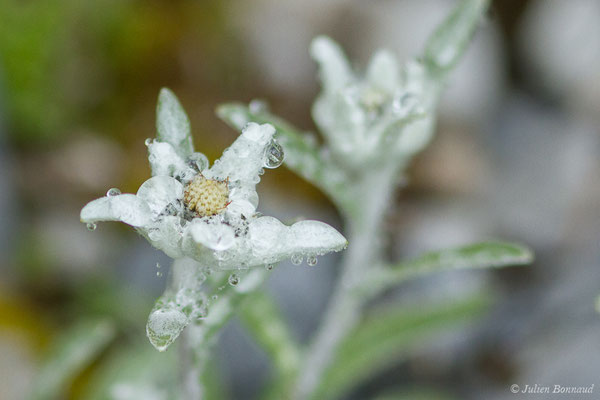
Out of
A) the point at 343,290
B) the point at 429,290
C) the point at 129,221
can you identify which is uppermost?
the point at 429,290

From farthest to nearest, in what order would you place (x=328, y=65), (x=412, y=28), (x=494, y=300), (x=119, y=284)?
(x=412, y=28)
(x=119, y=284)
(x=494, y=300)
(x=328, y=65)

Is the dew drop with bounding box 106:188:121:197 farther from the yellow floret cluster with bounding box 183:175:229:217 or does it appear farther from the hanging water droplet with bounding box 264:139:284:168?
the hanging water droplet with bounding box 264:139:284:168

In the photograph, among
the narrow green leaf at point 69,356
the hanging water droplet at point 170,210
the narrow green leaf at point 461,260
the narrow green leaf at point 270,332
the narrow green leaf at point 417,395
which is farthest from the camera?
the narrow green leaf at point 417,395

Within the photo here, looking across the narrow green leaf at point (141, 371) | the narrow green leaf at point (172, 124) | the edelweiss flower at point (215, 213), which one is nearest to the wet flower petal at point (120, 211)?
the edelweiss flower at point (215, 213)

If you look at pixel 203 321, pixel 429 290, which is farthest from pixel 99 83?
pixel 203 321

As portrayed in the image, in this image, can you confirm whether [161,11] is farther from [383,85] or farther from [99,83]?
[383,85]

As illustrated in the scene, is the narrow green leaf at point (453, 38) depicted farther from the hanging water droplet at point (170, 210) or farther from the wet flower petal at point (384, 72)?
the hanging water droplet at point (170, 210)
